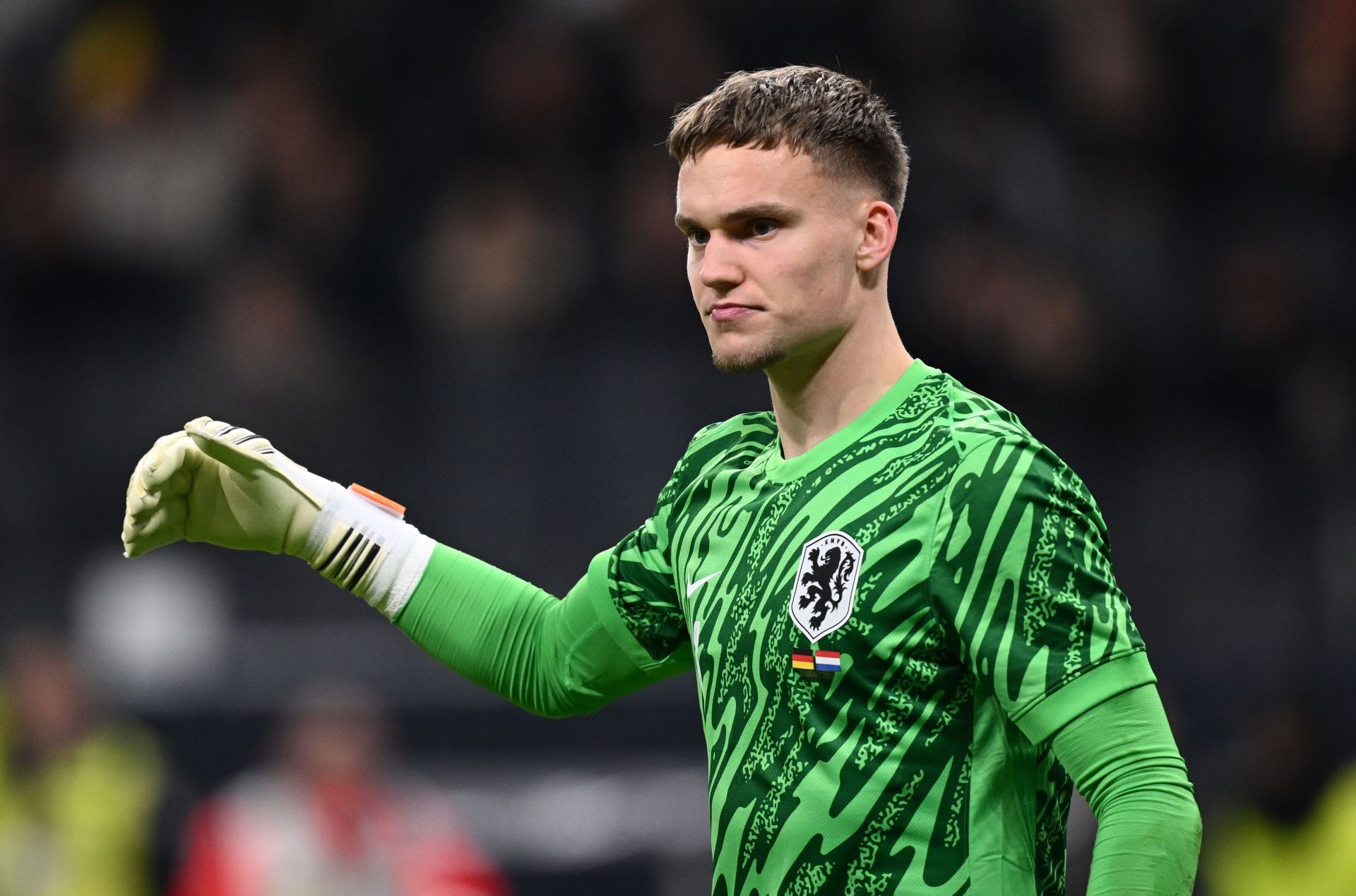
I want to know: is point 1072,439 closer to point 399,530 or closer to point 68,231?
point 68,231

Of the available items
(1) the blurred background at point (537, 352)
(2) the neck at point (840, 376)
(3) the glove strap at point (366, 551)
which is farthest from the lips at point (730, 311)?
(1) the blurred background at point (537, 352)

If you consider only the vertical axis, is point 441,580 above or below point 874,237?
below

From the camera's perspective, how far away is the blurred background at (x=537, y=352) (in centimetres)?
746

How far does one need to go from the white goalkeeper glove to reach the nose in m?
0.77

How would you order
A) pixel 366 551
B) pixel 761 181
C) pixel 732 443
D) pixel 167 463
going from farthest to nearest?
pixel 366 551 < pixel 732 443 < pixel 167 463 < pixel 761 181

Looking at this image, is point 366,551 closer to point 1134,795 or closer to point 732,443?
point 732,443

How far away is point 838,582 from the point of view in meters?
2.61

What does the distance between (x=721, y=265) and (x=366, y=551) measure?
85 centimetres

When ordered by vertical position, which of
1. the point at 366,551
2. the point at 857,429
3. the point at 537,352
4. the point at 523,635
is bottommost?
the point at 523,635

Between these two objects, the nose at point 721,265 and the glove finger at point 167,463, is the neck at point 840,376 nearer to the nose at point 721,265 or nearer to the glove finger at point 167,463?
the nose at point 721,265

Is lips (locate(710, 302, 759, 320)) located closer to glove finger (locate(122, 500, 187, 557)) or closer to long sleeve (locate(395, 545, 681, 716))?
long sleeve (locate(395, 545, 681, 716))

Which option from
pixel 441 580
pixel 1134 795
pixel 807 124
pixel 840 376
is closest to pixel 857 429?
pixel 840 376

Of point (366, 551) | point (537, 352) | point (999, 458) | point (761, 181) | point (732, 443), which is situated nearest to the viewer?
point (999, 458)

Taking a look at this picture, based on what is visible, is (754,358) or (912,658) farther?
(754,358)
